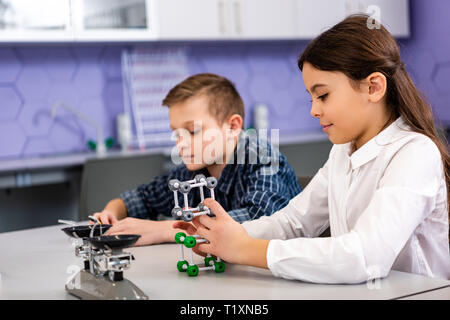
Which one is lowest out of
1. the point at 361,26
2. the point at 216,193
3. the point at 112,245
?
the point at 216,193

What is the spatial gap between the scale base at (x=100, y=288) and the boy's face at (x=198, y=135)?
2.60 ft

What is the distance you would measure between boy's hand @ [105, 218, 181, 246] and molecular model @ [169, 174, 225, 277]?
25 centimetres

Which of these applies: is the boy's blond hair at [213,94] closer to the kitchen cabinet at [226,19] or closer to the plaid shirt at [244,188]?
the plaid shirt at [244,188]

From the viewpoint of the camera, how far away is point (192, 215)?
1.00 meters

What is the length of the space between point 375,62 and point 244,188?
606 millimetres

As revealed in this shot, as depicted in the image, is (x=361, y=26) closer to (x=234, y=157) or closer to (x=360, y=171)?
(x=360, y=171)

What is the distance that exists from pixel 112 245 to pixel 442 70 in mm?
3769

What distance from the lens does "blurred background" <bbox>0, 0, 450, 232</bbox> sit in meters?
3.06

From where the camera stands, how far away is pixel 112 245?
893 millimetres

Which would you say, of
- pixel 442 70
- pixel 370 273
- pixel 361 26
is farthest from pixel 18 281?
pixel 442 70

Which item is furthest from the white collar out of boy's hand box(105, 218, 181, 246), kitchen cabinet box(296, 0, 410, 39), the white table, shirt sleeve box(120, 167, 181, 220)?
kitchen cabinet box(296, 0, 410, 39)

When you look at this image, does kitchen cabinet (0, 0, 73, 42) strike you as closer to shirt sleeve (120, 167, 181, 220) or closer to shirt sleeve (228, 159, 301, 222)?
shirt sleeve (120, 167, 181, 220)

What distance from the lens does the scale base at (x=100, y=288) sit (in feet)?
2.96
